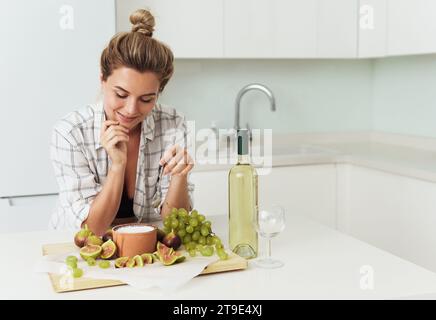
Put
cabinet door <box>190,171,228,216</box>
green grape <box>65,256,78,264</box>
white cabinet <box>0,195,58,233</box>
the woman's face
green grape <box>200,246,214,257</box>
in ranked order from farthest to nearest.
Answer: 1. cabinet door <box>190,171,228,216</box>
2. white cabinet <box>0,195,58,233</box>
3. the woman's face
4. green grape <box>200,246,214,257</box>
5. green grape <box>65,256,78,264</box>

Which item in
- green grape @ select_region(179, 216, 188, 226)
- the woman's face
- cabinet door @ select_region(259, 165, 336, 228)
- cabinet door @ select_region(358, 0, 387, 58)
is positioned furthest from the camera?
cabinet door @ select_region(358, 0, 387, 58)

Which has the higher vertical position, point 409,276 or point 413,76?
point 413,76

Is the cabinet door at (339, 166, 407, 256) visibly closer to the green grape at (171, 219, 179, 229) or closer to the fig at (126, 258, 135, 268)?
the green grape at (171, 219, 179, 229)

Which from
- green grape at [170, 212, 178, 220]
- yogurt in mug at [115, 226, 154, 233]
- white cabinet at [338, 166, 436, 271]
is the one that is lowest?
white cabinet at [338, 166, 436, 271]

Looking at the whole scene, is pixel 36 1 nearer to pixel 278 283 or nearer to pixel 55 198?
pixel 55 198

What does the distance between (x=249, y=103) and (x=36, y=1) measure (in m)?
1.53

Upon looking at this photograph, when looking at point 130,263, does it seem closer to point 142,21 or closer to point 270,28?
point 142,21

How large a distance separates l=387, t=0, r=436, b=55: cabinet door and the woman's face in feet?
5.76

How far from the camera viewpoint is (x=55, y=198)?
2.92 metres

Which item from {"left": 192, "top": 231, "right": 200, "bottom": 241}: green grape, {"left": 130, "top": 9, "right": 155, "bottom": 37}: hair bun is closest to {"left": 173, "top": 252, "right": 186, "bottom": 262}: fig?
{"left": 192, "top": 231, "right": 200, "bottom": 241}: green grape

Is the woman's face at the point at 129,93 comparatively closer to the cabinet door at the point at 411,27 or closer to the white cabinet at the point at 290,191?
the white cabinet at the point at 290,191

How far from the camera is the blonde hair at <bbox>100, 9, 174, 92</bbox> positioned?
1.89 m
